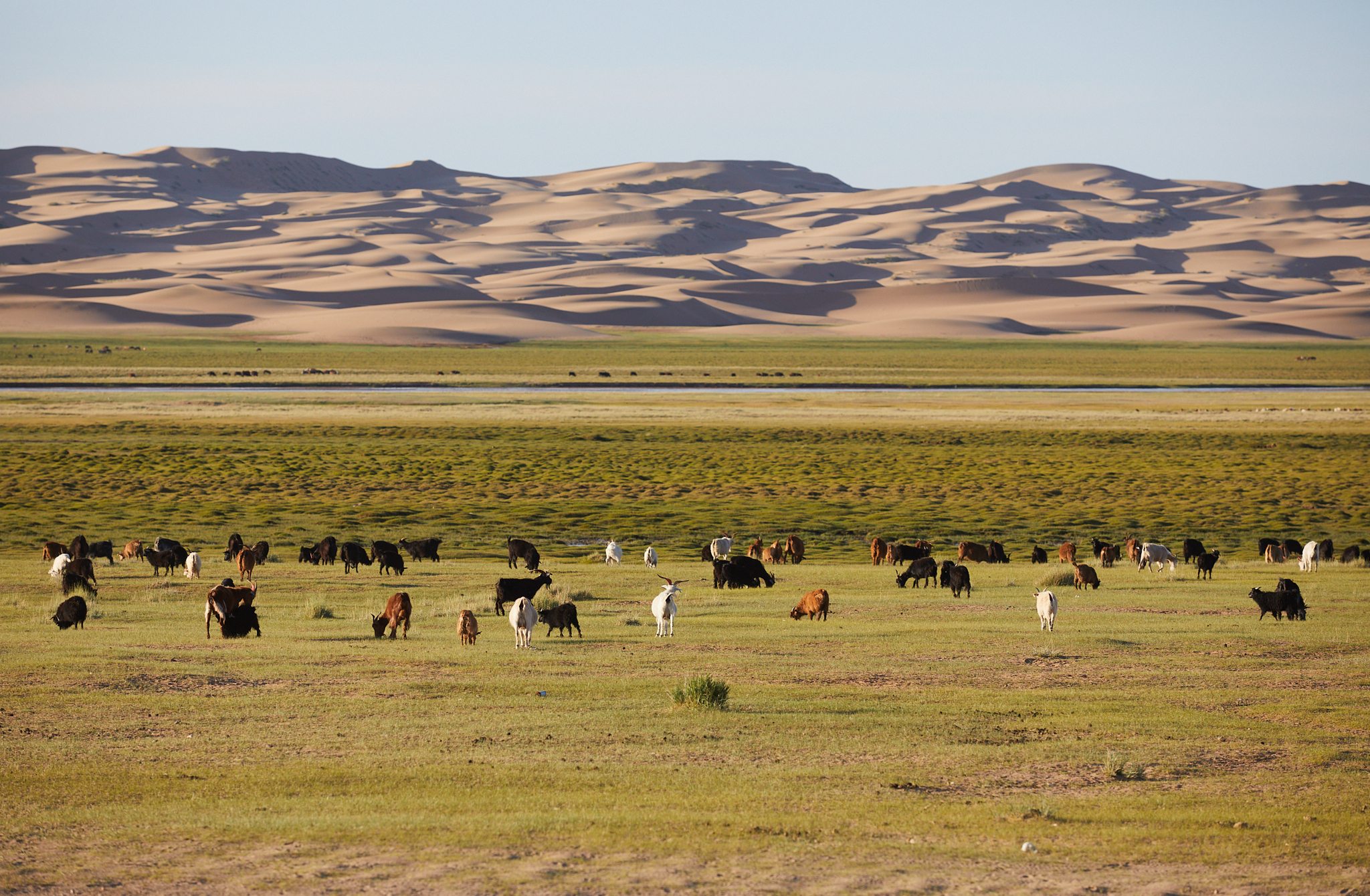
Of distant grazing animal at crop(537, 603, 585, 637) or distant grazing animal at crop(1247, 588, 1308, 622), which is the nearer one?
distant grazing animal at crop(537, 603, 585, 637)

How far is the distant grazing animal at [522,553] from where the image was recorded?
24.3 meters

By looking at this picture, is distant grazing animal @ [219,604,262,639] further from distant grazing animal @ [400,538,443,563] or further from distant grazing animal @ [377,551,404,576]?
distant grazing animal @ [400,538,443,563]

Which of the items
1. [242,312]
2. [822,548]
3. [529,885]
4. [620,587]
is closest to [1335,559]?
[822,548]

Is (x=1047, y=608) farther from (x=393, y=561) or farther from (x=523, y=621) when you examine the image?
(x=393, y=561)

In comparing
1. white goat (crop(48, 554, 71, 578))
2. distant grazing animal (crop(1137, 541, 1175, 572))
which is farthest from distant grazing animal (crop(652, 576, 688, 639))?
distant grazing animal (crop(1137, 541, 1175, 572))

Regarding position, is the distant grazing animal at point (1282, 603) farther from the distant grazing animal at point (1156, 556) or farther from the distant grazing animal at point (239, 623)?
the distant grazing animal at point (239, 623)

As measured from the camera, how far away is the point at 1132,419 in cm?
5947

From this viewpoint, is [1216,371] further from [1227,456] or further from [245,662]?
[245,662]

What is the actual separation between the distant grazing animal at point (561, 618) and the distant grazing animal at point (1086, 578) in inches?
339

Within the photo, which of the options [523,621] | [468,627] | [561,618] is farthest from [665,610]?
[468,627]

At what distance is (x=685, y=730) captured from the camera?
12016 mm

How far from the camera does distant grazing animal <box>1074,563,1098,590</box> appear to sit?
22.0m

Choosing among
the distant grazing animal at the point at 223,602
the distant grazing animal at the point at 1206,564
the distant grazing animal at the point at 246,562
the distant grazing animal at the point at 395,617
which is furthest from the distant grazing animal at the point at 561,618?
the distant grazing animal at the point at 1206,564

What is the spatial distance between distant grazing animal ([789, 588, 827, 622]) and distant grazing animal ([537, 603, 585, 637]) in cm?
306
